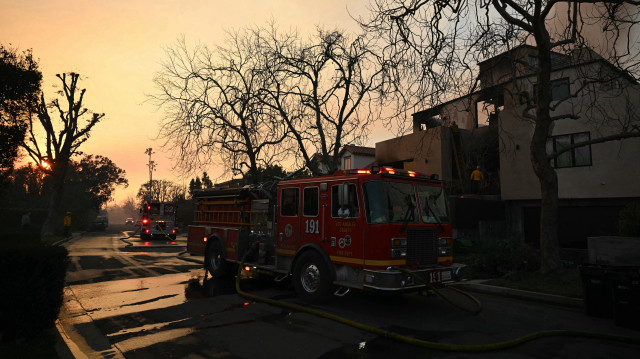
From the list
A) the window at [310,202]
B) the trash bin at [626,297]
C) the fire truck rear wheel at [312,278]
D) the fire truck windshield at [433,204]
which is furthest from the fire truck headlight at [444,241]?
the trash bin at [626,297]

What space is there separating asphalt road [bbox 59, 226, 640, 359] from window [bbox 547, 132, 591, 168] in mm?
10747

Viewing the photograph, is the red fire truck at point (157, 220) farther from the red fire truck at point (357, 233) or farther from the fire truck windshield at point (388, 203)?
the fire truck windshield at point (388, 203)

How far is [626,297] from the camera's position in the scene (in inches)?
243

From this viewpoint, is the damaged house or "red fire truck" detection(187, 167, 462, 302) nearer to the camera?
"red fire truck" detection(187, 167, 462, 302)

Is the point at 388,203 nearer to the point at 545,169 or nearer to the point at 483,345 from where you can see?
the point at 483,345

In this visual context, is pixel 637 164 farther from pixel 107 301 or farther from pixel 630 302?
pixel 107 301

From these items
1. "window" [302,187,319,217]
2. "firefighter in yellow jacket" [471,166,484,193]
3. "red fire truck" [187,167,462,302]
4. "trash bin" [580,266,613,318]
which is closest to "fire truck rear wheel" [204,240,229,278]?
"red fire truck" [187,167,462,302]

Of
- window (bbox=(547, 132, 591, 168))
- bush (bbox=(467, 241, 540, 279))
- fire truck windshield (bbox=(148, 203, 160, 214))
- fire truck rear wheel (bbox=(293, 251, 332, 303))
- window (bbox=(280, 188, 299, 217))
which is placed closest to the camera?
fire truck rear wheel (bbox=(293, 251, 332, 303))

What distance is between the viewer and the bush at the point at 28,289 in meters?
4.91

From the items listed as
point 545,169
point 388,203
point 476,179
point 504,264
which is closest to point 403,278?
point 388,203

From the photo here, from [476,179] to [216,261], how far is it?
14.3m

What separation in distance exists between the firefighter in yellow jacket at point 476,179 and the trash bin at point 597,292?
41.5 feet

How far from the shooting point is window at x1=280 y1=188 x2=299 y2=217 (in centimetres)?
847

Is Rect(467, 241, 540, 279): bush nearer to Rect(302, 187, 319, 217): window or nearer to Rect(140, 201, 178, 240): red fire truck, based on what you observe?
Rect(302, 187, 319, 217): window
